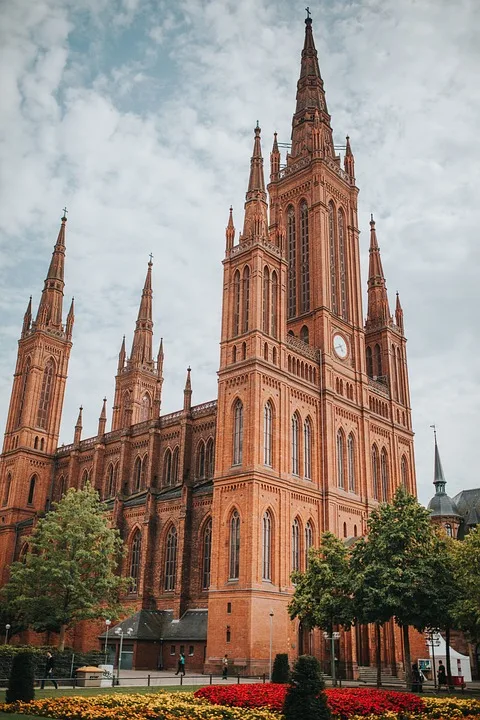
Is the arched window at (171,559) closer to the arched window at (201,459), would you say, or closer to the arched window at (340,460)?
the arched window at (201,459)

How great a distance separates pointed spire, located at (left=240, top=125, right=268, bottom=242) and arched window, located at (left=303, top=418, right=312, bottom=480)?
16444 millimetres

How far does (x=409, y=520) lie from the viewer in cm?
4106

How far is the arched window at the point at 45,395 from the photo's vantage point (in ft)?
275

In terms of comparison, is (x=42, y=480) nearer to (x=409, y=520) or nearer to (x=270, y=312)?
(x=270, y=312)

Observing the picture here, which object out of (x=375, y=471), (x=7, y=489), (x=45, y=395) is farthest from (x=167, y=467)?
(x=45, y=395)

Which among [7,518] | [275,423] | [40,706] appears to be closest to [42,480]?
[7,518]

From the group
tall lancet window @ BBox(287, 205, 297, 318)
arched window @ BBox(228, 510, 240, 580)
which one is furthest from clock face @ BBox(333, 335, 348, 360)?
arched window @ BBox(228, 510, 240, 580)

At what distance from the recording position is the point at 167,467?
68188mm

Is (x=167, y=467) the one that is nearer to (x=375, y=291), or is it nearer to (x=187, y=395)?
(x=187, y=395)

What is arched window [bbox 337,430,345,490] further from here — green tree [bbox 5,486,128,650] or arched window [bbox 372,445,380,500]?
green tree [bbox 5,486,128,650]

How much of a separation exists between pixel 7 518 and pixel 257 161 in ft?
161

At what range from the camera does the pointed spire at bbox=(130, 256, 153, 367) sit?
343ft

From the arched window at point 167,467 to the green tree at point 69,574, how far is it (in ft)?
43.2

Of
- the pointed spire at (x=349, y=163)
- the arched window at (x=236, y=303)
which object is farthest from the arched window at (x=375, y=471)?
the pointed spire at (x=349, y=163)
